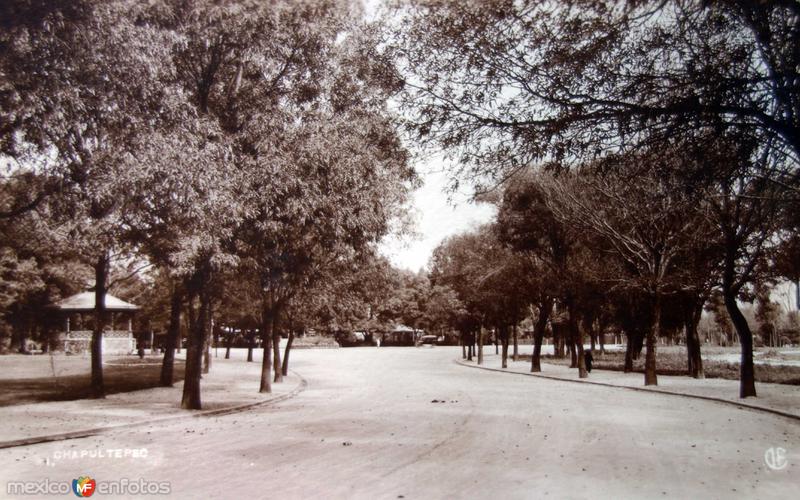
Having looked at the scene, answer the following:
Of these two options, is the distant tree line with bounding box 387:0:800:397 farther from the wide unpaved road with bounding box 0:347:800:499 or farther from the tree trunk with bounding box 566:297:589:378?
the tree trunk with bounding box 566:297:589:378

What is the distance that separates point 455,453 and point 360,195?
8.16 metres

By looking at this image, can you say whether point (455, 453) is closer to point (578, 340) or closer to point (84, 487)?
point (84, 487)

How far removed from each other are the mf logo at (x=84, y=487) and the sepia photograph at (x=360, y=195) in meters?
0.09

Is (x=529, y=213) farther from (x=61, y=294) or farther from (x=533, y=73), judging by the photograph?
(x=61, y=294)

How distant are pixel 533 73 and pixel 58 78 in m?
7.32

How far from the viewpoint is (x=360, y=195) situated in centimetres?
1633

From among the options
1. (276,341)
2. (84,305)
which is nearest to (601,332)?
(276,341)

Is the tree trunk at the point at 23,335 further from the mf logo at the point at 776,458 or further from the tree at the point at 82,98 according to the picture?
the mf logo at the point at 776,458

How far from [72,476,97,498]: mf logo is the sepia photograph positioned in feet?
0.31

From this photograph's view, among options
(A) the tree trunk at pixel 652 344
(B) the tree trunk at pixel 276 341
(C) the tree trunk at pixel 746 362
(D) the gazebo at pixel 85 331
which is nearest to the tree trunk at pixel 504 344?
(A) the tree trunk at pixel 652 344

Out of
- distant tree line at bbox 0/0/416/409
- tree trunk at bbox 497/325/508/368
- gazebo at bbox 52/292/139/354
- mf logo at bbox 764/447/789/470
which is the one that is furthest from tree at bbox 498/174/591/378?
gazebo at bbox 52/292/139/354

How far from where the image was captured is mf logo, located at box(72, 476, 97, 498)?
724cm

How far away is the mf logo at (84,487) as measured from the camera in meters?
7.24

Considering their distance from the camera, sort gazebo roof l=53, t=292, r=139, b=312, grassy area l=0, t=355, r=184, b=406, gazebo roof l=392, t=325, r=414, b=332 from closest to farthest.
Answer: grassy area l=0, t=355, r=184, b=406 < gazebo roof l=53, t=292, r=139, b=312 < gazebo roof l=392, t=325, r=414, b=332
